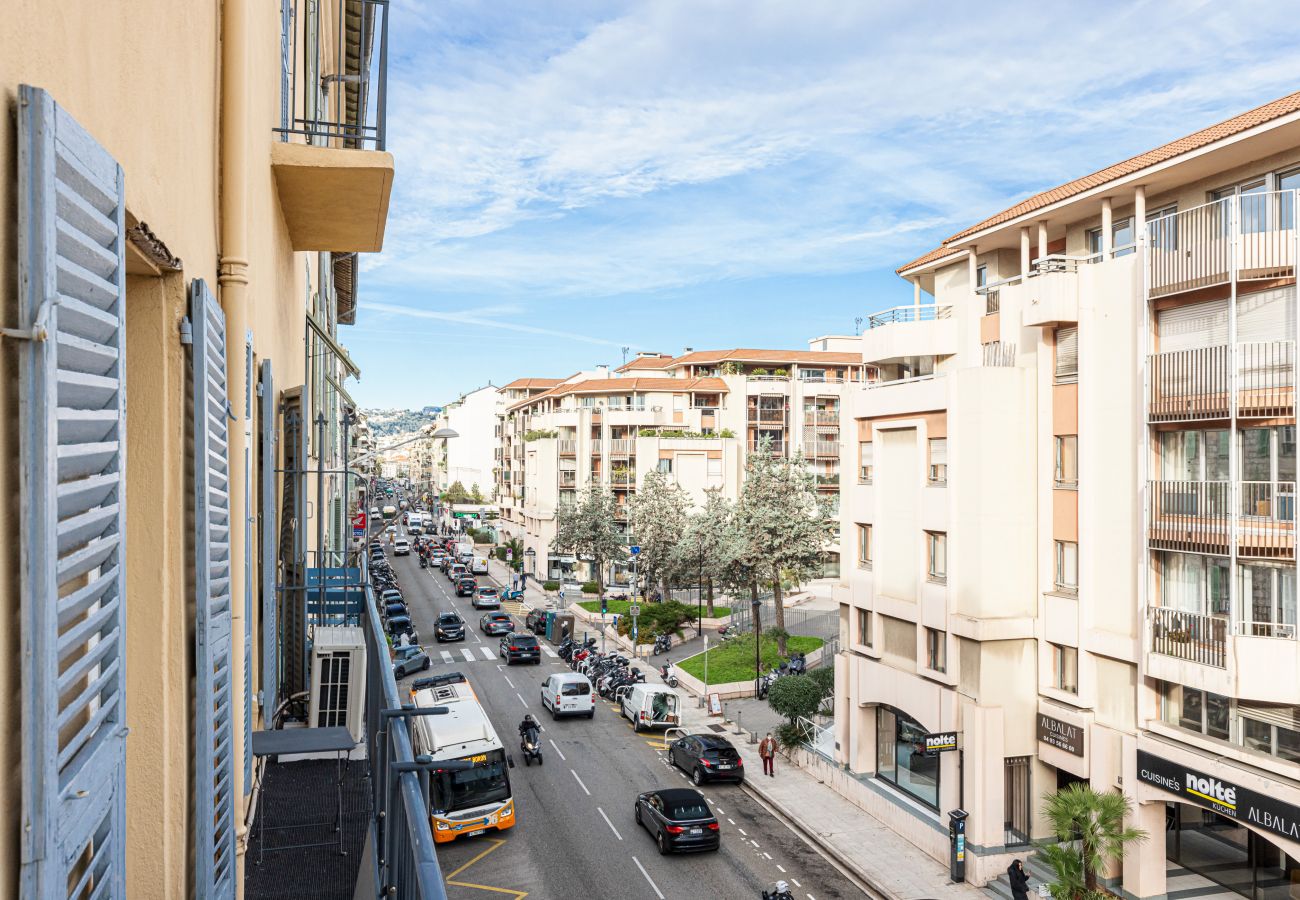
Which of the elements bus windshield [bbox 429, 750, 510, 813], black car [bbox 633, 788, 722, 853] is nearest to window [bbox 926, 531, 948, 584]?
black car [bbox 633, 788, 722, 853]

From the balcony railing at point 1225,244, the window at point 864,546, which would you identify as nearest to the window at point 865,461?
the window at point 864,546

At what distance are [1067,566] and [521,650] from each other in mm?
26753

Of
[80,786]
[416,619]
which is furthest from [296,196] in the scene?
[416,619]

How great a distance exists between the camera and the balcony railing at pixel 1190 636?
18.4 meters

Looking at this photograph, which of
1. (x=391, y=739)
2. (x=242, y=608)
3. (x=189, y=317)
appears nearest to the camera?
(x=391, y=739)

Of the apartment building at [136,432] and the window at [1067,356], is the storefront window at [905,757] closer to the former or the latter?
the window at [1067,356]

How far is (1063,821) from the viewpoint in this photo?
19641 mm

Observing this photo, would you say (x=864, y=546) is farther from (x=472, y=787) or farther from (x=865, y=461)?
(x=472, y=787)

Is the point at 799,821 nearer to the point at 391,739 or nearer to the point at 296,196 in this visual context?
the point at 296,196

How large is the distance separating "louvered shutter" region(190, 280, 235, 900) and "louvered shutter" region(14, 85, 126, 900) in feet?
3.74

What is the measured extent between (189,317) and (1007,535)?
73.0 feet

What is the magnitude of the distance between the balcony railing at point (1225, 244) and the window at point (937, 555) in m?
8.10

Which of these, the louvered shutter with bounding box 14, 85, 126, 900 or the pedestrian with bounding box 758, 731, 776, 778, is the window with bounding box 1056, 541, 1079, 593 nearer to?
the pedestrian with bounding box 758, 731, 776, 778

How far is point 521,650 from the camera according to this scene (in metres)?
43.8
